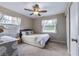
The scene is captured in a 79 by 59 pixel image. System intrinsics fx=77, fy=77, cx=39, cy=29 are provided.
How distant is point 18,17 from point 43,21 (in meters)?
2.19

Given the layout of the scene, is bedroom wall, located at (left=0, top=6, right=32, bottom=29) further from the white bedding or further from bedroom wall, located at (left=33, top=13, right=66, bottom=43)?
bedroom wall, located at (left=33, top=13, right=66, bottom=43)

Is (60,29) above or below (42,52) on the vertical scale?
above

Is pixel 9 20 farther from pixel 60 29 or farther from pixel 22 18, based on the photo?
pixel 60 29

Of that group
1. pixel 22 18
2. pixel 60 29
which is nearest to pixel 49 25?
pixel 60 29

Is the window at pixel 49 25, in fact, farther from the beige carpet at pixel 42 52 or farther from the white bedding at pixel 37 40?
the beige carpet at pixel 42 52

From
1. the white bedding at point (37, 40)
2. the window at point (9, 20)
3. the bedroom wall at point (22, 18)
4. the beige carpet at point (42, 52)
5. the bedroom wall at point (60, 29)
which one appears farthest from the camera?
the bedroom wall at point (60, 29)

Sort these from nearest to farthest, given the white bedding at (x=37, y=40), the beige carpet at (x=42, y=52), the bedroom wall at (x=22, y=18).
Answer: the beige carpet at (x=42, y=52) → the white bedding at (x=37, y=40) → the bedroom wall at (x=22, y=18)

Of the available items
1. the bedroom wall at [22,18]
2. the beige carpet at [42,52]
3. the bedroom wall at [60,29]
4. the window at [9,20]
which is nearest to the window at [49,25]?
the bedroom wall at [60,29]

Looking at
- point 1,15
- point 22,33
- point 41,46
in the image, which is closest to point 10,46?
point 41,46

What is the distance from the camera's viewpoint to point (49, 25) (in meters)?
6.30

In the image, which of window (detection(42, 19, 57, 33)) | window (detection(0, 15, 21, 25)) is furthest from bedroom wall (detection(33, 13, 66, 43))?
window (detection(0, 15, 21, 25))

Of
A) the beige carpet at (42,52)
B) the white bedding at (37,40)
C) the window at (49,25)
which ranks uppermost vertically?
the window at (49,25)

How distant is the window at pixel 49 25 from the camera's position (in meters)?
6.07

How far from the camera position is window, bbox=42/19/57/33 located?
6070 millimetres
